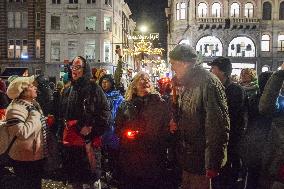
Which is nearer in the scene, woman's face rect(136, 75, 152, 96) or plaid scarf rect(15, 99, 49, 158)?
woman's face rect(136, 75, 152, 96)

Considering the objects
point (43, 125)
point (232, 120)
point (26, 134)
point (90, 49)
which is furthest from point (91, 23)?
point (26, 134)

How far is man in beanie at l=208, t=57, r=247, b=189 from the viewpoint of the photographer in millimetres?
6438

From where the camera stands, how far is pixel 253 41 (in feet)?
187

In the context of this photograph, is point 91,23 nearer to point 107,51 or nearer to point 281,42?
point 107,51

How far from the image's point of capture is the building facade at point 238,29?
56375 mm

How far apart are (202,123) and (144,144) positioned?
33.9 inches

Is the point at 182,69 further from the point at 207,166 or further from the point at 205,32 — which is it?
the point at 205,32

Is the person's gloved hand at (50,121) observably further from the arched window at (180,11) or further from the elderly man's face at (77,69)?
the arched window at (180,11)

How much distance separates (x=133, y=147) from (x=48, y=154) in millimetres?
1257

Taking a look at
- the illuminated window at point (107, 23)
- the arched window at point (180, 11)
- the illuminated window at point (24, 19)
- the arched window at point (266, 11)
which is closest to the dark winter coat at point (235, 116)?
the illuminated window at point (107, 23)

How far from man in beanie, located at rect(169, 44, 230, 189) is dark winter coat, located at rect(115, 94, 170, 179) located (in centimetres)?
42

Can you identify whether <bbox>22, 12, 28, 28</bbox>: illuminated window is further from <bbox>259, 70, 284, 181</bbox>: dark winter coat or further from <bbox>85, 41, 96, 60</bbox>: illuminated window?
<bbox>259, 70, 284, 181</bbox>: dark winter coat

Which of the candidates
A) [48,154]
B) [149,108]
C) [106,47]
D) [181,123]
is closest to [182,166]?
[181,123]

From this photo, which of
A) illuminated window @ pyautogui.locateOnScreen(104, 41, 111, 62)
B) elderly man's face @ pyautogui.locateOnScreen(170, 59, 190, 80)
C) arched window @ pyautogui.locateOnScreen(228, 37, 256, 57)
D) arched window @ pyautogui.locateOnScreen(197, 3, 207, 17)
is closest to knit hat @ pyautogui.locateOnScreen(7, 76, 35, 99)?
elderly man's face @ pyautogui.locateOnScreen(170, 59, 190, 80)
